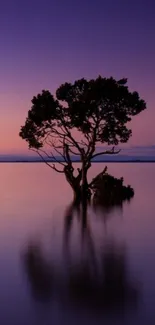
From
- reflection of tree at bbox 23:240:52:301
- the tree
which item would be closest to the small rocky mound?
the tree

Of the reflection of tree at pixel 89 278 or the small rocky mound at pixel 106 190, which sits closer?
the reflection of tree at pixel 89 278

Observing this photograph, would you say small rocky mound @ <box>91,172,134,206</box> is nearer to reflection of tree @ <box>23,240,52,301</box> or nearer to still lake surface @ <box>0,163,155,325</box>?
still lake surface @ <box>0,163,155,325</box>

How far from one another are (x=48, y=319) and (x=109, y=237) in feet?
29.9

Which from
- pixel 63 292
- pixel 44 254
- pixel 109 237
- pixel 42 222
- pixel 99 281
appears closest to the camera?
pixel 63 292

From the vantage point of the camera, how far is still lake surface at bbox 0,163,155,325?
746 cm

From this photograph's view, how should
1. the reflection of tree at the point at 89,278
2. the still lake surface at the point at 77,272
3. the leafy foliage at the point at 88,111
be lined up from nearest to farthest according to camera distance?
the still lake surface at the point at 77,272
the reflection of tree at the point at 89,278
the leafy foliage at the point at 88,111

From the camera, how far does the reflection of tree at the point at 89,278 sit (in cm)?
812

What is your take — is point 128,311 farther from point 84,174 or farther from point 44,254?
point 84,174

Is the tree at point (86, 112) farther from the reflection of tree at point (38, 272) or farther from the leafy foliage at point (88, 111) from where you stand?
the reflection of tree at point (38, 272)

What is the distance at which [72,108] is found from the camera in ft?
94.8

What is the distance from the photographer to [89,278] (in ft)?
32.1

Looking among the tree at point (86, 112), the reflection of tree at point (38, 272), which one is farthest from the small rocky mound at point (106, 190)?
the reflection of tree at point (38, 272)

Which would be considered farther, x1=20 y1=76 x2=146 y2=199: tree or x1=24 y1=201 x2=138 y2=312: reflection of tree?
x1=20 y1=76 x2=146 y2=199: tree

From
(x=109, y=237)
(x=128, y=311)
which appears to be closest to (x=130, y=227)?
(x=109, y=237)
